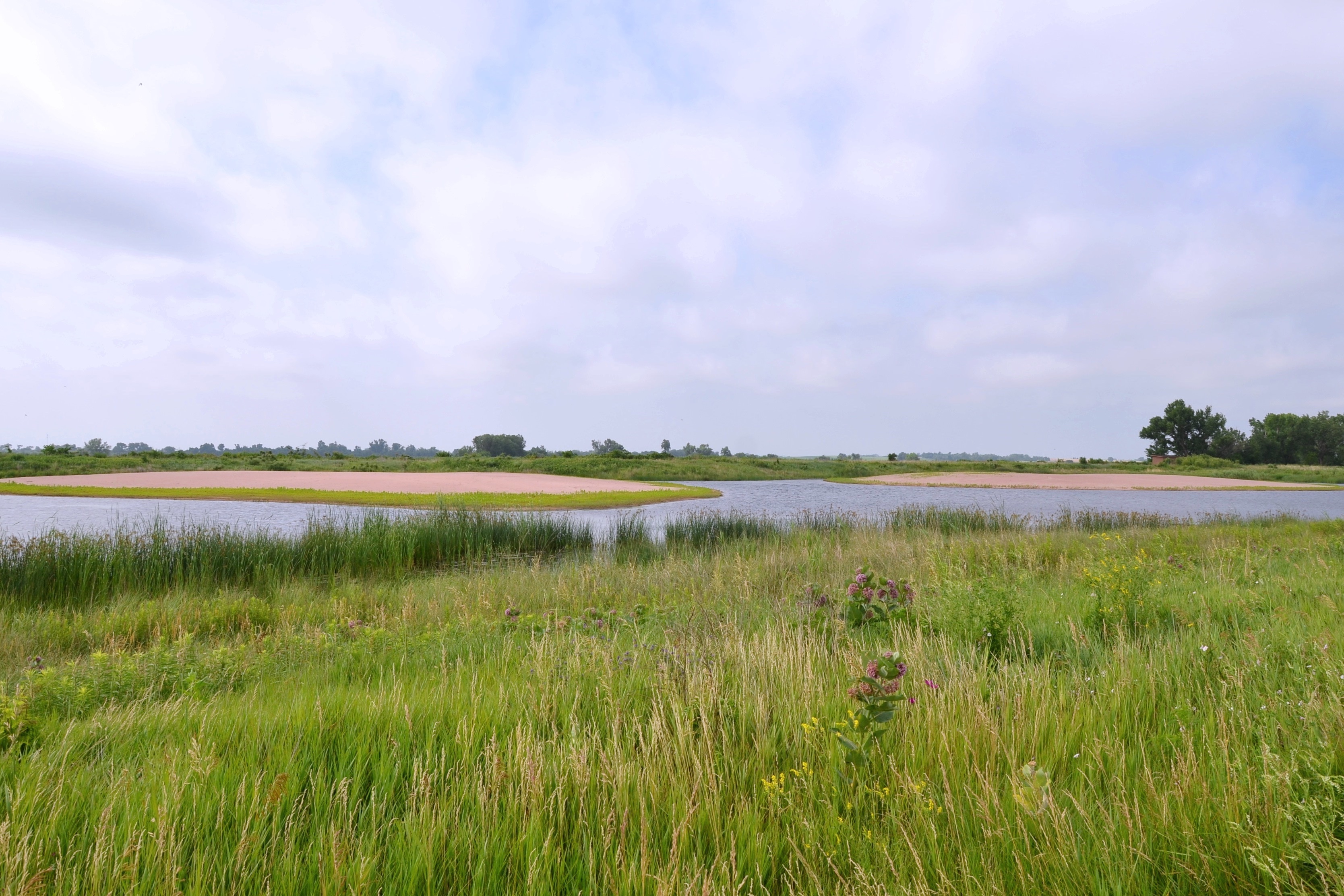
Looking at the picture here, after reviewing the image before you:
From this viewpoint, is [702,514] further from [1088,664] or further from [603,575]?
[1088,664]

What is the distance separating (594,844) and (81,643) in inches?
338

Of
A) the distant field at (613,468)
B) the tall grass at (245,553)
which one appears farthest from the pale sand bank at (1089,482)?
the tall grass at (245,553)

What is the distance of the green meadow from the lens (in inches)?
76.9

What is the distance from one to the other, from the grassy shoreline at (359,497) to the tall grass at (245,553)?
28.7 feet

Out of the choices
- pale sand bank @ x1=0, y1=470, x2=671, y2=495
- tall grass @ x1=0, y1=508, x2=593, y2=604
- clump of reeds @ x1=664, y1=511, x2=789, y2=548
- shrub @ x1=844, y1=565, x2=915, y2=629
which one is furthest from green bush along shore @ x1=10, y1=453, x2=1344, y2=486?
shrub @ x1=844, y1=565, x2=915, y2=629

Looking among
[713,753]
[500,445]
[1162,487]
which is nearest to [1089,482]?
[1162,487]

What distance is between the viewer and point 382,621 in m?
6.68

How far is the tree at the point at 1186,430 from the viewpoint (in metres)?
85.8

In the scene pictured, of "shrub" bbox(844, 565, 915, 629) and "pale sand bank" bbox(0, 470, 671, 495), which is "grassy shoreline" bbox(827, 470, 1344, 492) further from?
"shrub" bbox(844, 565, 915, 629)

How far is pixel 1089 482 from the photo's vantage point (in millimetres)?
58625

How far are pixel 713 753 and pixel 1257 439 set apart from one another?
119 m

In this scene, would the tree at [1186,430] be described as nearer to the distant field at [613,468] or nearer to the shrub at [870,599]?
the distant field at [613,468]

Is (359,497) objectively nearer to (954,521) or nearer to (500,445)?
(954,521)

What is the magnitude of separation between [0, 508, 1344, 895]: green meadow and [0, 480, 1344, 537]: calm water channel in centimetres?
1352
